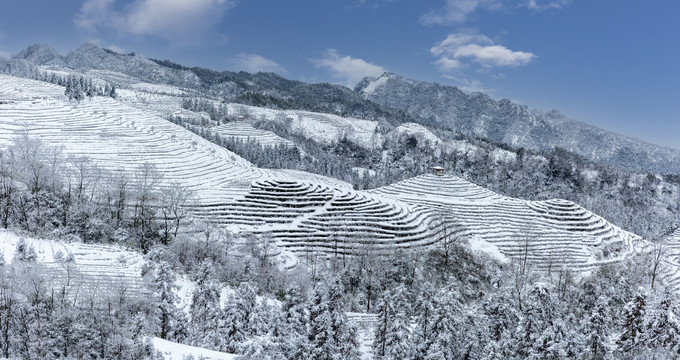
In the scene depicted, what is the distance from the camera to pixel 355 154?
482 ft

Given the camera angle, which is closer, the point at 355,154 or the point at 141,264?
the point at 141,264

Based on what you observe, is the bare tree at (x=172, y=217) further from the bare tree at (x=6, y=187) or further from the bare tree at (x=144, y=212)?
the bare tree at (x=6, y=187)

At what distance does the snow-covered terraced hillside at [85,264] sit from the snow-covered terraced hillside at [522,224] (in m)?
42.4

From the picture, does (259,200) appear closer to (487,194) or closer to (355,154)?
(487,194)

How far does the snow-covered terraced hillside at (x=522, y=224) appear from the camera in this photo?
181ft

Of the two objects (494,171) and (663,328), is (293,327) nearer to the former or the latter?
(663,328)

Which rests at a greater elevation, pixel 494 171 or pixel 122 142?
pixel 494 171

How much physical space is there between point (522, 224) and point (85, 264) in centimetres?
5856

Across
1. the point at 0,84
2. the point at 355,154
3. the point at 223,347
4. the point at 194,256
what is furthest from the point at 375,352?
the point at 355,154

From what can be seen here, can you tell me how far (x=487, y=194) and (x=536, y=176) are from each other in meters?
57.5

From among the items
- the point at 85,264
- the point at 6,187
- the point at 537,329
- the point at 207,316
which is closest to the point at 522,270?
the point at 537,329

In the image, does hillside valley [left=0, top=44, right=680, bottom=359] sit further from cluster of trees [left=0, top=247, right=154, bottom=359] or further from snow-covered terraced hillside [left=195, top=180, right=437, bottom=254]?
snow-covered terraced hillside [left=195, top=180, right=437, bottom=254]

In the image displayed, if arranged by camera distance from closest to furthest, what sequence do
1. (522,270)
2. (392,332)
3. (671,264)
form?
(392,332)
(522,270)
(671,264)

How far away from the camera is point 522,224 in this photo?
2426 inches
